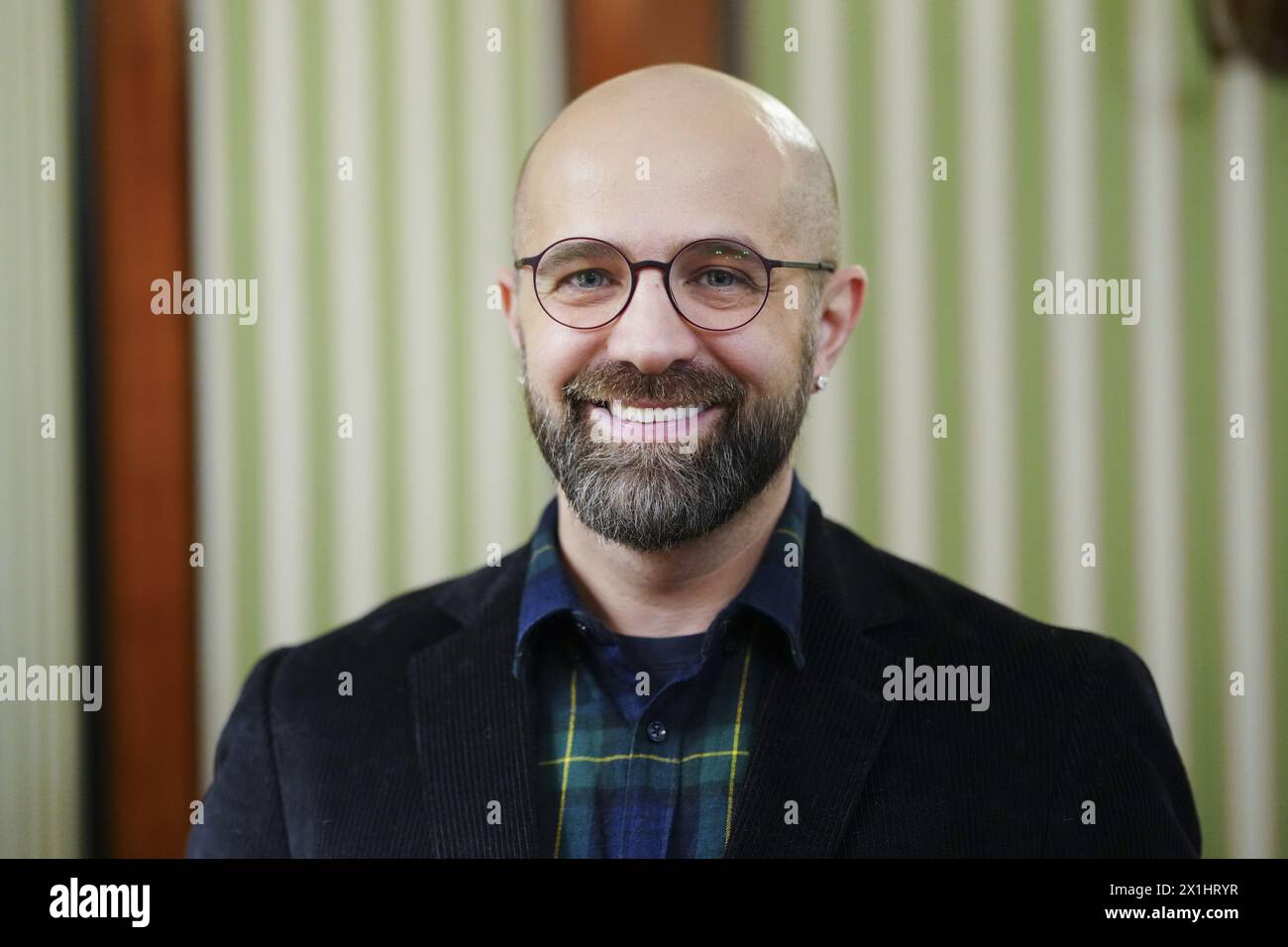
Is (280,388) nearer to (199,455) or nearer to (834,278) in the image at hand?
→ (199,455)

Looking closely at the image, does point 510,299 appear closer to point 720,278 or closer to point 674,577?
point 720,278

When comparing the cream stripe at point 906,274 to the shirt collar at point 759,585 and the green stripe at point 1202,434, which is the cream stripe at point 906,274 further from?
the green stripe at point 1202,434

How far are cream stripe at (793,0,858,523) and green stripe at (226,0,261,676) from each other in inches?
34.2

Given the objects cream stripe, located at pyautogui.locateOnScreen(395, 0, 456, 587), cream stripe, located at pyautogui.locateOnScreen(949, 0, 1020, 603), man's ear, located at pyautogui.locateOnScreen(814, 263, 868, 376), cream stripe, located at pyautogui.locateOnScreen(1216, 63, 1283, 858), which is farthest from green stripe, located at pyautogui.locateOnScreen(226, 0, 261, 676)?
cream stripe, located at pyautogui.locateOnScreen(1216, 63, 1283, 858)

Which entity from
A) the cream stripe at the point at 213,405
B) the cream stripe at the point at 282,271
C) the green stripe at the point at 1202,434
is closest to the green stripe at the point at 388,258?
the cream stripe at the point at 282,271

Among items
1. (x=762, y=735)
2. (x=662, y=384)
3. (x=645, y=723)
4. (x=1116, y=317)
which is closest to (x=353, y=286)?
(x=662, y=384)

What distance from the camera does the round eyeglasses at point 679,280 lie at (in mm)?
1436

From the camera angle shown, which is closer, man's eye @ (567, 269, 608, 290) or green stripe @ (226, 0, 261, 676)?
man's eye @ (567, 269, 608, 290)

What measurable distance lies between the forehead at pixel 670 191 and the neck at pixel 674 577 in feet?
1.13

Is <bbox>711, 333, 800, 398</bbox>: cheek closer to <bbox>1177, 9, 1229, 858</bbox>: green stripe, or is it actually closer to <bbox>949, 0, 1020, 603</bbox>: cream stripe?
<bbox>949, 0, 1020, 603</bbox>: cream stripe

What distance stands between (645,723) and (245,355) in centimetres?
91

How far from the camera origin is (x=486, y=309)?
1.81 m

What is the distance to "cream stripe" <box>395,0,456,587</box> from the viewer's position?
5.91 feet

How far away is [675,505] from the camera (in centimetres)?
150
